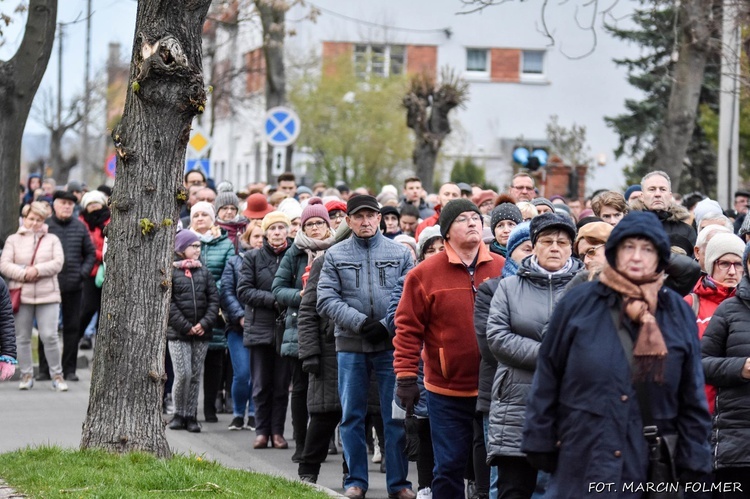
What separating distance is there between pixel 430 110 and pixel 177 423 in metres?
14.2

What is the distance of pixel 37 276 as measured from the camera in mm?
15977

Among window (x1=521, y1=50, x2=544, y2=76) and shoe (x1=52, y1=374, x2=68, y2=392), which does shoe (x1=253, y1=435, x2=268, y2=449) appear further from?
window (x1=521, y1=50, x2=544, y2=76)

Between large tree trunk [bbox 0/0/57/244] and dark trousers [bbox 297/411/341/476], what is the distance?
7462 mm

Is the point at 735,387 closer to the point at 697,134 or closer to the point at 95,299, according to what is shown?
the point at 95,299

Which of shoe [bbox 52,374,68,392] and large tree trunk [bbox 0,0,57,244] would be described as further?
large tree trunk [bbox 0,0,57,244]

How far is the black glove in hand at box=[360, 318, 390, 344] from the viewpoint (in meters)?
9.92

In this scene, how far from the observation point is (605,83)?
57.2m

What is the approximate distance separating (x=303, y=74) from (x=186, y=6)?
40.8 metres

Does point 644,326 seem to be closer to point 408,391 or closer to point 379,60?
point 408,391

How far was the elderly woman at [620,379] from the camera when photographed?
569 centimetres

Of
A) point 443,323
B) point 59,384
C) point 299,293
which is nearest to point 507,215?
point 443,323

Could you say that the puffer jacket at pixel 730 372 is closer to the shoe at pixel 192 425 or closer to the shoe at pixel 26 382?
the shoe at pixel 192 425

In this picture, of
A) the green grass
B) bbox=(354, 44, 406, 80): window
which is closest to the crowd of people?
the green grass

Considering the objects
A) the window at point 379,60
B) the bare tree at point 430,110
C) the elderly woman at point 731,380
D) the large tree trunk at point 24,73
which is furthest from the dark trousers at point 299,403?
the window at point 379,60
